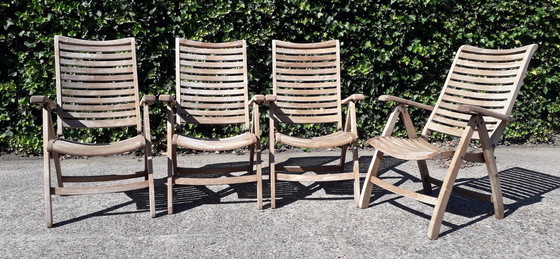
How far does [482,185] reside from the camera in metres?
3.90

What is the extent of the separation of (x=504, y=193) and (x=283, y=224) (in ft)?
6.53

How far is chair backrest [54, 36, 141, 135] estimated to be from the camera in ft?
11.4

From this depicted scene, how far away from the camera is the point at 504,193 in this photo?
3668mm

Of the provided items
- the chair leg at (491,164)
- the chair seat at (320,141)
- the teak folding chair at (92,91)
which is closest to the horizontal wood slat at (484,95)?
the chair leg at (491,164)

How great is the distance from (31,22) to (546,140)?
6134 millimetres

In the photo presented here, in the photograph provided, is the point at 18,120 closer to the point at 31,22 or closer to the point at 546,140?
the point at 31,22

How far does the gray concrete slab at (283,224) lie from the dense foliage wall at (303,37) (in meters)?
1.10

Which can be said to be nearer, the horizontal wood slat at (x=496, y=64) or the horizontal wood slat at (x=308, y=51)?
the horizontal wood slat at (x=496, y=64)

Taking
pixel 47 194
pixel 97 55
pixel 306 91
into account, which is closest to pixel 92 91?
pixel 97 55

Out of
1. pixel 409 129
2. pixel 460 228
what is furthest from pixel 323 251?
pixel 409 129

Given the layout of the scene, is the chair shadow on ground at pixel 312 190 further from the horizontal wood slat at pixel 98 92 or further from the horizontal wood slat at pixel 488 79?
the horizontal wood slat at pixel 98 92

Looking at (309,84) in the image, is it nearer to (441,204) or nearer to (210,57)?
(210,57)

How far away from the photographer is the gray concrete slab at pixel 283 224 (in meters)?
2.58

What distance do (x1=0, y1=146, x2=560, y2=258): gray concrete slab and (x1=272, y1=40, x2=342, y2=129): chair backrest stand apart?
64 centimetres
